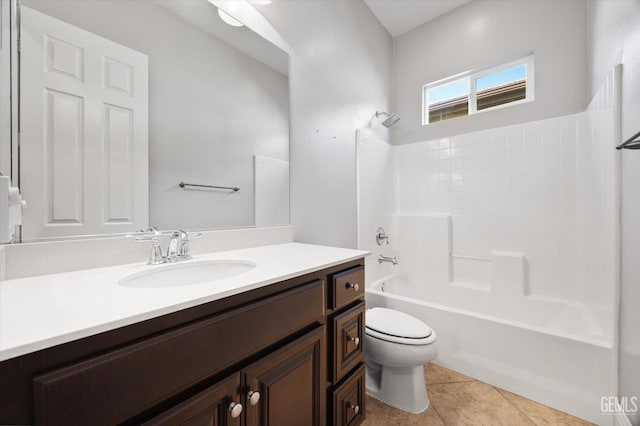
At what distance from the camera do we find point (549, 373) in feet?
4.75

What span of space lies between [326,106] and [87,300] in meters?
1.66

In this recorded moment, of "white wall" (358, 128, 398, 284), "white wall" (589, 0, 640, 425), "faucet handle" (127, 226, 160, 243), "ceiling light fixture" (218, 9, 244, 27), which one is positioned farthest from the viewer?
"white wall" (358, 128, 398, 284)

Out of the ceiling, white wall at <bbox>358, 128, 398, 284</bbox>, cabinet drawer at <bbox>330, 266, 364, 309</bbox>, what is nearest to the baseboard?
cabinet drawer at <bbox>330, 266, 364, 309</bbox>

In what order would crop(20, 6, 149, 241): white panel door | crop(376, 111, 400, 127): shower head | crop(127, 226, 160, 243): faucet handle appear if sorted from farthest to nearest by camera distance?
crop(376, 111, 400, 127): shower head, crop(127, 226, 160, 243): faucet handle, crop(20, 6, 149, 241): white panel door

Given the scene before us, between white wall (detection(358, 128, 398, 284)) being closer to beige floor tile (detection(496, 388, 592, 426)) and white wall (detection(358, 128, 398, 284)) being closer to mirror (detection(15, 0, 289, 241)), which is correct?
mirror (detection(15, 0, 289, 241))

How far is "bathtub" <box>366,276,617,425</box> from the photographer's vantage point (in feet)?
4.42

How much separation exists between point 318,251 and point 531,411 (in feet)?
4.70

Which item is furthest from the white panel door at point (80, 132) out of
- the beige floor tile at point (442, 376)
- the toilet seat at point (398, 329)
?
the beige floor tile at point (442, 376)

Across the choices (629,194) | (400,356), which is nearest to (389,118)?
(629,194)

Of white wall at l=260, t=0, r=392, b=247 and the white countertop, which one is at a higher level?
white wall at l=260, t=0, r=392, b=247

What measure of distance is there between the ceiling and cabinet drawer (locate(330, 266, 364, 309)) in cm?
237

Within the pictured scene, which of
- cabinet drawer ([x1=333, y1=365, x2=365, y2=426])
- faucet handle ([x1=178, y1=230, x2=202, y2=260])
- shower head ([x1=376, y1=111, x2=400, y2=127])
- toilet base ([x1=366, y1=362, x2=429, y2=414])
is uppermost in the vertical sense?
shower head ([x1=376, y1=111, x2=400, y2=127])

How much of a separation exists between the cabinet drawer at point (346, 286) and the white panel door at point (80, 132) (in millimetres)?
776

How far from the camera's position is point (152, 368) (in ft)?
1.77
